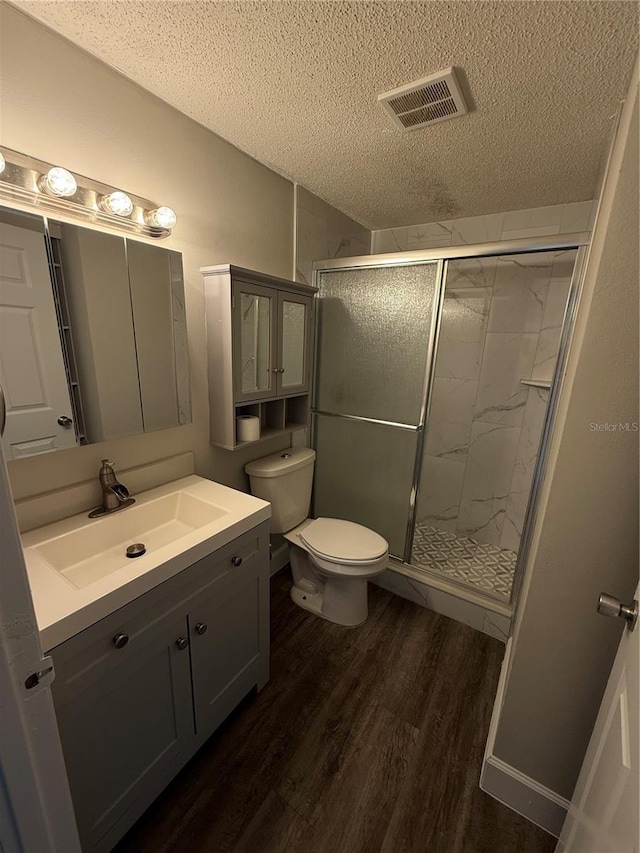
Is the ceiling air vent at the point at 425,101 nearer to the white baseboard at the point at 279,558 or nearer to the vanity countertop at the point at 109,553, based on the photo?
the vanity countertop at the point at 109,553

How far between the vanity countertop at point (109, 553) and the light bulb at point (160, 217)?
1000mm

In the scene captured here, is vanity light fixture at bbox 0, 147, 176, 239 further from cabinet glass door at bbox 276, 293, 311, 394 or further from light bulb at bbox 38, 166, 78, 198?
cabinet glass door at bbox 276, 293, 311, 394

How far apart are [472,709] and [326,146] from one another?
7.99ft

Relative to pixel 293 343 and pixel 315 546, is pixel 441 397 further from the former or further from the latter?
pixel 315 546

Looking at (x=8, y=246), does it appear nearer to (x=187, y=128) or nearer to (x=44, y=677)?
(x=187, y=128)

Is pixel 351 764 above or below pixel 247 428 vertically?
below

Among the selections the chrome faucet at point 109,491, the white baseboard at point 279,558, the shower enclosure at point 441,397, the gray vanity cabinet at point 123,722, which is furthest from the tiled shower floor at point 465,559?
the chrome faucet at point 109,491

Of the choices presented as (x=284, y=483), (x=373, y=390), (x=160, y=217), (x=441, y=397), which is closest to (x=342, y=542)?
(x=284, y=483)

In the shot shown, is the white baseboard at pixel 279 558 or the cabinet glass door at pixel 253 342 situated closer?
the cabinet glass door at pixel 253 342

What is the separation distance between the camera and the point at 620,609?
0.71 metres

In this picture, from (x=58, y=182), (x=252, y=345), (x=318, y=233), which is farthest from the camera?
(x=318, y=233)

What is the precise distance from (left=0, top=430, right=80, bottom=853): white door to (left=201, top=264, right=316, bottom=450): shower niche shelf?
1095mm

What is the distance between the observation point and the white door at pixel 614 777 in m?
0.53

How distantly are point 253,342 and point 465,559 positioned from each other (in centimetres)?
192
